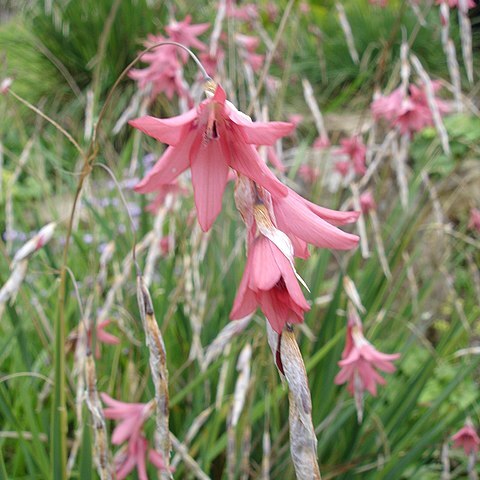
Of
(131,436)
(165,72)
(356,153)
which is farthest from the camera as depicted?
(356,153)

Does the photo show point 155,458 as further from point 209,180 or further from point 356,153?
point 356,153

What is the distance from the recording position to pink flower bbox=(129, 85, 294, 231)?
1.81ft

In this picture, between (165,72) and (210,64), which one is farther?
(210,64)

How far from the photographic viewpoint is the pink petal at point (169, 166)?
2.06 ft

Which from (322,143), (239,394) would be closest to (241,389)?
(239,394)

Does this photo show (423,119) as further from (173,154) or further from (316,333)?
(173,154)

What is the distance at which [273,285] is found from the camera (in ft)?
1.70

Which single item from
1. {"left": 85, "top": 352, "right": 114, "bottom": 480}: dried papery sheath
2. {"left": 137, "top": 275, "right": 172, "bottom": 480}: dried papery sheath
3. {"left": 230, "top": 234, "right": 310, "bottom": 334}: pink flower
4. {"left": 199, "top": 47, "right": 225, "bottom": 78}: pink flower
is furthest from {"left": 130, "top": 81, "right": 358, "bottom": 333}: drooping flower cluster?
{"left": 199, "top": 47, "right": 225, "bottom": 78}: pink flower

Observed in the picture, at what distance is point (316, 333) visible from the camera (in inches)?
68.0

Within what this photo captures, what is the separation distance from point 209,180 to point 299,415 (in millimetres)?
246

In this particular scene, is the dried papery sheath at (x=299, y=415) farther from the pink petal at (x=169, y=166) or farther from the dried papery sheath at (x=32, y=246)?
the dried papery sheath at (x=32, y=246)

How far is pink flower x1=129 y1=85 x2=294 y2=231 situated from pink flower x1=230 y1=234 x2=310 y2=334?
6 cm

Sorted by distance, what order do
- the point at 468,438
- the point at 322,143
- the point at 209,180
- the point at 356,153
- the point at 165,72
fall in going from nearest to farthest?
the point at 209,180 → the point at 468,438 → the point at 165,72 → the point at 356,153 → the point at 322,143

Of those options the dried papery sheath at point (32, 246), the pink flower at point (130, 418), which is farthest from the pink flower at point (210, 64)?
the pink flower at point (130, 418)
